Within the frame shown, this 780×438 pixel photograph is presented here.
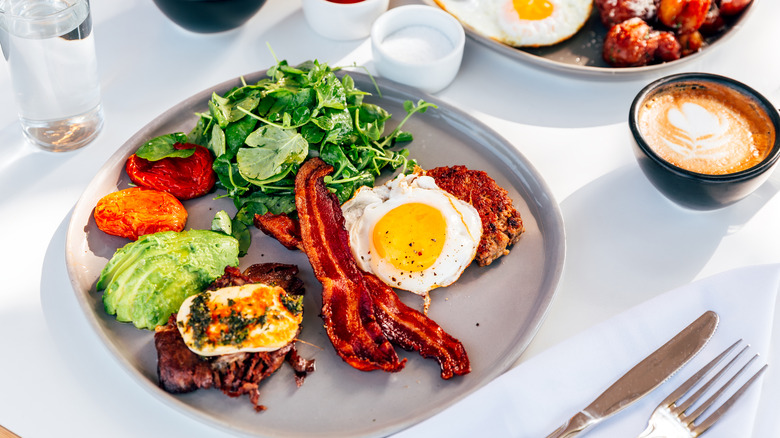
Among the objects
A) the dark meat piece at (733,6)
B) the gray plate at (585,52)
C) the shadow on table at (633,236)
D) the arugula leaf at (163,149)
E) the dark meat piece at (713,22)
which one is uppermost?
the dark meat piece at (733,6)

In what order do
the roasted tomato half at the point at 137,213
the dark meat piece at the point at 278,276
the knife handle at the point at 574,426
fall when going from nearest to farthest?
the knife handle at the point at 574,426 → the dark meat piece at the point at 278,276 → the roasted tomato half at the point at 137,213

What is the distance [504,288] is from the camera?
254cm

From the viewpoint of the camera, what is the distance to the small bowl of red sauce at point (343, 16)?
10.8 feet

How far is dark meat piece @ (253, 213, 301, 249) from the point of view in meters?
2.60

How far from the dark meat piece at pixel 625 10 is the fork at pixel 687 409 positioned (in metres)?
1.88

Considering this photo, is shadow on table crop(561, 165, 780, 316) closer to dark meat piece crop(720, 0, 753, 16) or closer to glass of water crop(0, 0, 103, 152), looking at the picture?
dark meat piece crop(720, 0, 753, 16)

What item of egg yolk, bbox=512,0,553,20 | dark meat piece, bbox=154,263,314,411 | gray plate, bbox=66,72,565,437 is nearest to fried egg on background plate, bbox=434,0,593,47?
egg yolk, bbox=512,0,553,20

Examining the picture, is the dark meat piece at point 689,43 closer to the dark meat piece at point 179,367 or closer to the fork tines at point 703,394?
the fork tines at point 703,394

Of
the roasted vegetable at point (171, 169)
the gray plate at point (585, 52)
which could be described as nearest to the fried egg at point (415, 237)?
the roasted vegetable at point (171, 169)

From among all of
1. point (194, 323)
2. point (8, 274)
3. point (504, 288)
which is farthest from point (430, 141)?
point (8, 274)

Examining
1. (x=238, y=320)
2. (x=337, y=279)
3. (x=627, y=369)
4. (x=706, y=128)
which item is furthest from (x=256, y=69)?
(x=627, y=369)

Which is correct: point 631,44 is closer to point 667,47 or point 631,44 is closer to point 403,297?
point 667,47

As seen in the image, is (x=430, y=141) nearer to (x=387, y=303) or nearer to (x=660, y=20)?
(x=387, y=303)

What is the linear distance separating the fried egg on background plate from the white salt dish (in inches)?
7.0
